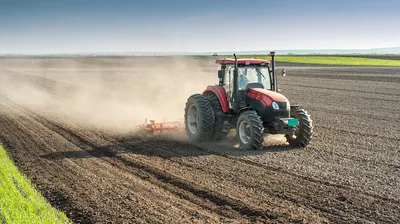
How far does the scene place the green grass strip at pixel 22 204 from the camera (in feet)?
23.0

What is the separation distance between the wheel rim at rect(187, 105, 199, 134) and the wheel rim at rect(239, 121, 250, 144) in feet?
6.38

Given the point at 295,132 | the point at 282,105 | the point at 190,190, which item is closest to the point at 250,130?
the point at 282,105

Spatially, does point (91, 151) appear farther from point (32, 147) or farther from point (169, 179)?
point (169, 179)

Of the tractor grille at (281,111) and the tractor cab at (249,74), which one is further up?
the tractor cab at (249,74)

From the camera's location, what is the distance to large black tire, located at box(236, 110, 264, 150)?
453 inches

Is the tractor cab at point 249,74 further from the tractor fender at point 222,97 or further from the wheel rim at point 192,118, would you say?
the wheel rim at point 192,118

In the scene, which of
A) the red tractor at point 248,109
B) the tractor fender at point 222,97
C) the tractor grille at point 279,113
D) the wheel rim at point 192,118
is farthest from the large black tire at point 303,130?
the wheel rim at point 192,118

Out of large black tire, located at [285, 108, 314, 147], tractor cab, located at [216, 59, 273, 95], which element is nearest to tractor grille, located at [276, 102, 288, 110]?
large black tire, located at [285, 108, 314, 147]

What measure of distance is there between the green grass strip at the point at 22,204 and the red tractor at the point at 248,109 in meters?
5.37

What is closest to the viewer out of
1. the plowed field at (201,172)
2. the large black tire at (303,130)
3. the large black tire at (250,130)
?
the plowed field at (201,172)

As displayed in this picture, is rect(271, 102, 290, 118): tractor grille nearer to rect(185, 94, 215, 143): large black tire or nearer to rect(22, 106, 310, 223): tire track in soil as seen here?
rect(185, 94, 215, 143): large black tire

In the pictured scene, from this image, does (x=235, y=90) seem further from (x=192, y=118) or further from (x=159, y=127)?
(x=159, y=127)

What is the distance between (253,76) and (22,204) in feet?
23.8

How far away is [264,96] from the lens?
39.1 ft
